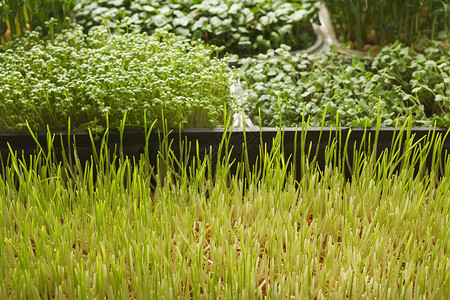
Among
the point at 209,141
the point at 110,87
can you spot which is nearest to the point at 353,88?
the point at 209,141

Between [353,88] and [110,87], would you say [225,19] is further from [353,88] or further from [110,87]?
[110,87]

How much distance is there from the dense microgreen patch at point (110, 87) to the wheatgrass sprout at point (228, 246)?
24 centimetres

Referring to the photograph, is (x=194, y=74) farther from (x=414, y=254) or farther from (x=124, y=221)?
(x=414, y=254)

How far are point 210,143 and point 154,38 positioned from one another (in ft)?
1.75

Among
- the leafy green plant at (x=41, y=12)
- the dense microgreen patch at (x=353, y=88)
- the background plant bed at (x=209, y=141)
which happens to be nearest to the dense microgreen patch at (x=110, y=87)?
the background plant bed at (x=209, y=141)

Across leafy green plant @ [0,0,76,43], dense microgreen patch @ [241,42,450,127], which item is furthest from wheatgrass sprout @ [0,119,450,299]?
leafy green plant @ [0,0,76,43]

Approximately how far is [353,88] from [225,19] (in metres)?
0.72

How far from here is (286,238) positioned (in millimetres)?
1439

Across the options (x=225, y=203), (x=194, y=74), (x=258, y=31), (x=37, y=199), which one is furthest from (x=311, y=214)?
(x=258, y=31)

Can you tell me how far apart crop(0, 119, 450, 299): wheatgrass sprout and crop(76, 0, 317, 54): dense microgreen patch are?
985 millimetres

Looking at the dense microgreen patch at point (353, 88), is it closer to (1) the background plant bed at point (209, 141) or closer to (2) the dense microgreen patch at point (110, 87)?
(1) the background plant bed at point (209, 141)

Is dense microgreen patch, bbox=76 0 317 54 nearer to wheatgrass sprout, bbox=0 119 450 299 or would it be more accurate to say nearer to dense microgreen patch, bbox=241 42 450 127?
dense microgreen patch, bbox=241 42 450 127

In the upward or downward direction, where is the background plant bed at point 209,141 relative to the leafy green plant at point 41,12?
downward

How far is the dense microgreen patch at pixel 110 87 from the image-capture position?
1803 millimetres
